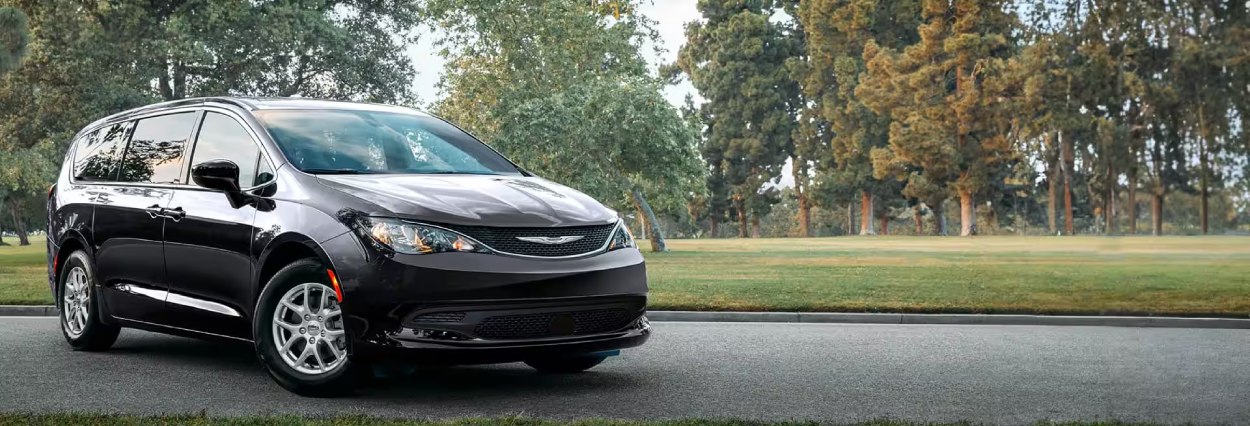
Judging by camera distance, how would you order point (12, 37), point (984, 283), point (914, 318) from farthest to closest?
1. point (12, 37)
2. point (984, 283)
3. point (914, 318)

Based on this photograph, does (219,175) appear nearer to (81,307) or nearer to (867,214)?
(81,307)

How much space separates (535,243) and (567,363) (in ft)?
5.41

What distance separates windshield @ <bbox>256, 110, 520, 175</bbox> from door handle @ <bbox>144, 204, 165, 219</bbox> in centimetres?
89

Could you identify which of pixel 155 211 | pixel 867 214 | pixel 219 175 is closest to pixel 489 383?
pixel 219 175

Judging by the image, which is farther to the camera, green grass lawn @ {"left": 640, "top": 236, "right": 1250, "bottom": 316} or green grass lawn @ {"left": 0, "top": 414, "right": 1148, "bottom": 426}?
green grass lawn @ {"left": 640, "top": 236, "right": 1250, "bottom": 316}

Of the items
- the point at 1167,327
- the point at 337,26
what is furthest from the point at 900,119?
the point at 1167,327

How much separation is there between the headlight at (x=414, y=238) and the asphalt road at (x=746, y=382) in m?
0.85

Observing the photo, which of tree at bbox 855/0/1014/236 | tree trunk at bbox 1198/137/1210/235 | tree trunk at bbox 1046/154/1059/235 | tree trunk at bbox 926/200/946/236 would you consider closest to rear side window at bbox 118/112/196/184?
tree trunk at bbox 1198/137/1210/235

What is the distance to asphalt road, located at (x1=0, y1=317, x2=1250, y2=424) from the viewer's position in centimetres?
680

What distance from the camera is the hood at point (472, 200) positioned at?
6.76 m

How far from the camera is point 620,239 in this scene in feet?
24.3

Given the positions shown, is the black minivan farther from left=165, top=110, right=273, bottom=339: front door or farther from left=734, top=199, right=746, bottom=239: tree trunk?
left=734, top=199, right=746, bottom=239: tree trunk

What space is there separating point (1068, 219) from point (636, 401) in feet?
200

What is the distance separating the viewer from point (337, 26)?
3878 cm
